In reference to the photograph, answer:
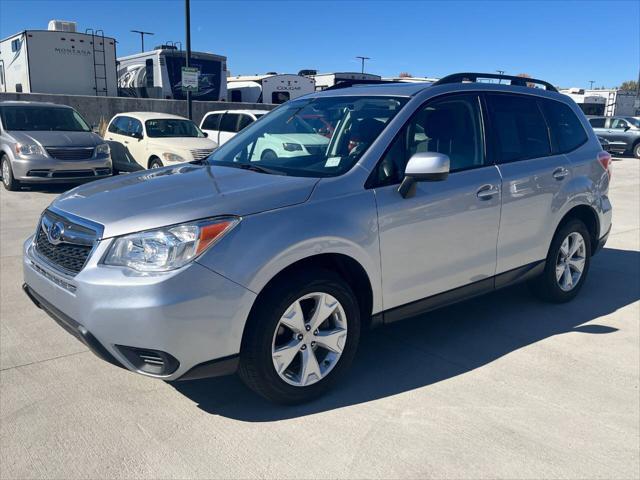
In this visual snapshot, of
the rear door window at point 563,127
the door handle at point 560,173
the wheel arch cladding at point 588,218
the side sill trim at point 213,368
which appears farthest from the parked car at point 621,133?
the side sill trim at point 213,368

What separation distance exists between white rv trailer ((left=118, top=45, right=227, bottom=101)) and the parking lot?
1764 cm

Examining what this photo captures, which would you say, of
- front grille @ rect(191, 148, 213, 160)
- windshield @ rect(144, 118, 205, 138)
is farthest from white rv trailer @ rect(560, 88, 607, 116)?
front grille @ rect(191, 148, 213, 160)

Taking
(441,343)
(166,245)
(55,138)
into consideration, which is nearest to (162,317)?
(166,245)

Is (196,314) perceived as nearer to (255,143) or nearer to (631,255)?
(255,143)

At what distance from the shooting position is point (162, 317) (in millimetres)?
2711

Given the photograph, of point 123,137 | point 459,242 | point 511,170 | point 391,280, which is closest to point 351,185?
point 391,280

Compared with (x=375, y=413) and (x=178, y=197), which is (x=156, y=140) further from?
(x=375, y=413)

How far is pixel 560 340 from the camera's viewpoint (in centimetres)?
431

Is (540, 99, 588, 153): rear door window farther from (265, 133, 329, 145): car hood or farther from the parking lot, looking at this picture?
Result: (265, 133, 329, 145): car hood

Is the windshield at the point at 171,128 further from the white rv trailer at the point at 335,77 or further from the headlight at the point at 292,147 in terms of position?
the white rv trailer at the point at 335,77

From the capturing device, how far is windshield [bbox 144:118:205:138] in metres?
12.5

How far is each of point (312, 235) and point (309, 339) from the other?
587mm

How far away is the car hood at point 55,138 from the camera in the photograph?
34.6ft

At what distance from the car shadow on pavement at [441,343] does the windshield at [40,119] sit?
936 centimetres
